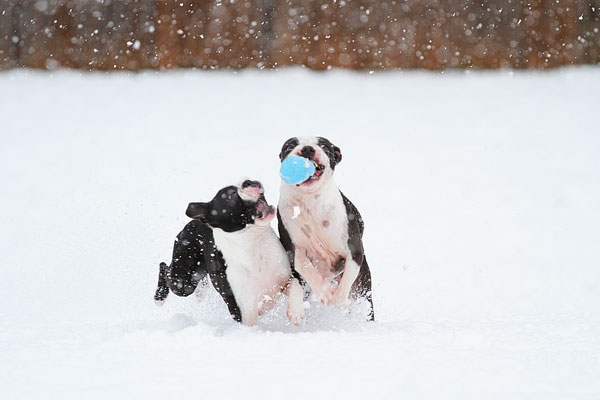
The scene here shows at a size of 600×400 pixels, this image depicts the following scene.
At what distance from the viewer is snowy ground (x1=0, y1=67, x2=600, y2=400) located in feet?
11.0

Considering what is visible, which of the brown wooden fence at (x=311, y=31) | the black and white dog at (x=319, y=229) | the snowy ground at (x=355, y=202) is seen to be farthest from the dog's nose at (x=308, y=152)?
the brown wooden fence at (x=311, y=31)

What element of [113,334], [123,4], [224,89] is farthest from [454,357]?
[123,4]

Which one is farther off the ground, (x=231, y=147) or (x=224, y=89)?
(x=224, y=89)

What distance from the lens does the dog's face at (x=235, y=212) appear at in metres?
4.19

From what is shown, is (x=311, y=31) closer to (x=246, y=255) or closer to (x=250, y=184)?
(x=250, y=184)

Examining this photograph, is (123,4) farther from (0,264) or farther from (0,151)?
(0,264)

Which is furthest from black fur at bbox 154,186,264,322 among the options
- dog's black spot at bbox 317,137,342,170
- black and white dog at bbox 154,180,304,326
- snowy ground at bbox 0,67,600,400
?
dog's black spot at bbox 317,137,342,170

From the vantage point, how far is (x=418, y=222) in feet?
25.4

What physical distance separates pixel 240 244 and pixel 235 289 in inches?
9.5

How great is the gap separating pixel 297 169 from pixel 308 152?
0.16 m

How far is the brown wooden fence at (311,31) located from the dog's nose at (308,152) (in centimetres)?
806

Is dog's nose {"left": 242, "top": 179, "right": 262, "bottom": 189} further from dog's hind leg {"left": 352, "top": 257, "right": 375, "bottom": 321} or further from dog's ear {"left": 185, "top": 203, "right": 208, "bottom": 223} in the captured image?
dog's hind leg {"left": 352, "top": 257, "right": 375, "bottom": 321}

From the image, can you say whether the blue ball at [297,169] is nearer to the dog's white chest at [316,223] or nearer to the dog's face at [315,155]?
the dog's face at [315,155]

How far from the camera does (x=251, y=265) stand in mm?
4242
